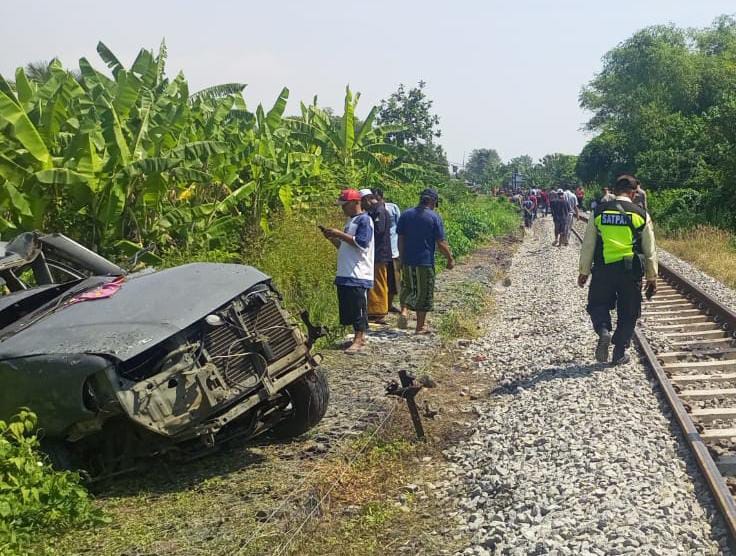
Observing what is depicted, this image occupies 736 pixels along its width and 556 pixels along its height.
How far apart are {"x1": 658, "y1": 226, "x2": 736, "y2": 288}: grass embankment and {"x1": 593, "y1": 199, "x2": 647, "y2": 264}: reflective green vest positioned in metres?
6.77

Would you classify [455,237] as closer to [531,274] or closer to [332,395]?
[531,274]

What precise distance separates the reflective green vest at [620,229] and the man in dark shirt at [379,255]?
3.12 meters

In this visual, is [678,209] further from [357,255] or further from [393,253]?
[357,255]

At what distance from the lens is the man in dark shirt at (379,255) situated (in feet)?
33.3

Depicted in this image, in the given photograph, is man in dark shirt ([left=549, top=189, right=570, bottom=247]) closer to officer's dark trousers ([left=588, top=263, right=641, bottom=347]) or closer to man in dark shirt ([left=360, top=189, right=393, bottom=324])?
man in dark shirt ([left=360, top=189, right=393, bottom=324])

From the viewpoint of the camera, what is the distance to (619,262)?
7.85 metres

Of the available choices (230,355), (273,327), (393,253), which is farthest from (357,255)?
(230,355)

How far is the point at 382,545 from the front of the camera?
445 cm

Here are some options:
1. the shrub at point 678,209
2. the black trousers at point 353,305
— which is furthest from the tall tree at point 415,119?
the black trousers at point 353,305

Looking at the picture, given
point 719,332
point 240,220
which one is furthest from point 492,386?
point 240,220

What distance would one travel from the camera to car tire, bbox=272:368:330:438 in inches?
231

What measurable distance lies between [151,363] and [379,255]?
5945 mm

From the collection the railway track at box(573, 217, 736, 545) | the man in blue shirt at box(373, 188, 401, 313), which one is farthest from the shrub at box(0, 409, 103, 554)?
the man in blue shirt at box(373, 188, 401, 313)

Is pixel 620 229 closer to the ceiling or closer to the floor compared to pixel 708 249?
closer to the ceiling
